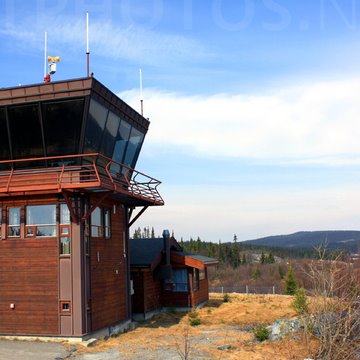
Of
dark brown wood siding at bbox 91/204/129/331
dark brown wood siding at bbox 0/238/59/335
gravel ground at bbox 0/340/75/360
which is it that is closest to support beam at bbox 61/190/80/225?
dark brown wood siding at bbox 0/238/59/335

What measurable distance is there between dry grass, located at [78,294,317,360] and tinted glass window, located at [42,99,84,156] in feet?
23.7

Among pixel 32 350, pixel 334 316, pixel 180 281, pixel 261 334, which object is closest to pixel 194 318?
pixel 180 281

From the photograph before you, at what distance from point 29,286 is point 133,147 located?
7.62 m

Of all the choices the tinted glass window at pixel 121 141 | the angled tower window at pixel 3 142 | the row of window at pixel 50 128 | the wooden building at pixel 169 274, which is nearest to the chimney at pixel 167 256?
the wooden building at pixel 169 274

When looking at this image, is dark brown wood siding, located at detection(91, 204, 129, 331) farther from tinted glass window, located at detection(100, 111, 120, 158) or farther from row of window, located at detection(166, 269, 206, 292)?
row of window, located at detection(166, 269, 206, 292)

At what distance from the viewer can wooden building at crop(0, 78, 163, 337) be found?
1689cm

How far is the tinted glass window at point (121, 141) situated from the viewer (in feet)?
65.9

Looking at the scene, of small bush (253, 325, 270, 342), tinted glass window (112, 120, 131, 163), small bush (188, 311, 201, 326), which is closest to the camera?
small bush (253, 325, 270, 342)

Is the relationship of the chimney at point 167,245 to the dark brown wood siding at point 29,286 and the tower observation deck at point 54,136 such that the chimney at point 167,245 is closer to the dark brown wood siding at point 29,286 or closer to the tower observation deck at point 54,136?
the tower observation deck at point 54,136

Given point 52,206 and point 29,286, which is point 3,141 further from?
point 29,286

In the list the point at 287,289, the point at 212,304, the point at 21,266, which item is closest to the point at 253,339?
the point at 21,266

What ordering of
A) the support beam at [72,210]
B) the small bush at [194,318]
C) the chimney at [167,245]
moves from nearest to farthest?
1. the support beam at [72,210]
2. the small bush at [194,318]
3. the chimney at [167,245]

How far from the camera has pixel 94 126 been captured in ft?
59.0

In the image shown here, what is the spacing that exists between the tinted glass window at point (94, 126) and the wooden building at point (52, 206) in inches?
1.5
